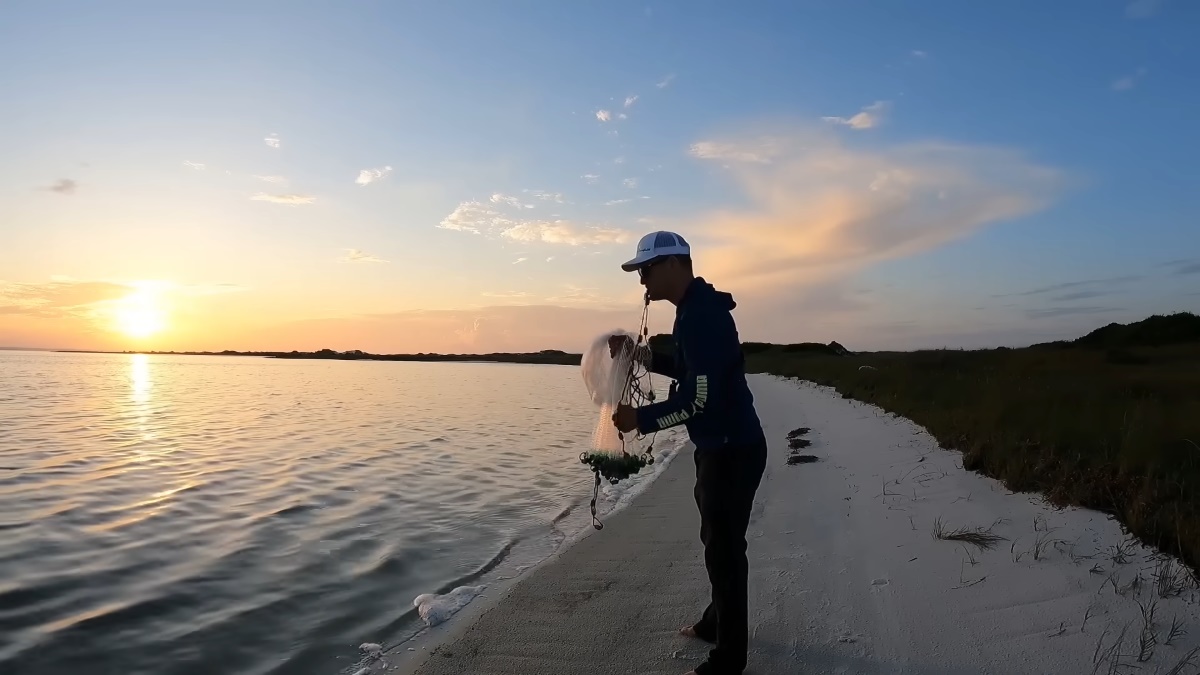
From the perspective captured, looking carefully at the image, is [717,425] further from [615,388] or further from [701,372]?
[615,388]

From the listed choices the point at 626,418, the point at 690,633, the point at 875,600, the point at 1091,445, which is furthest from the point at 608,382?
the point at 1091,445

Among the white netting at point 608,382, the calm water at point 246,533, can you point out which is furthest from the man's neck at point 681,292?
the calm water at point 246,533

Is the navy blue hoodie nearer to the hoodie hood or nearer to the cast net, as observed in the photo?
the hoodie hood

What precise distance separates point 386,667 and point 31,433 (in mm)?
16595

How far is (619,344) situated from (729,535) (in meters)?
1.43

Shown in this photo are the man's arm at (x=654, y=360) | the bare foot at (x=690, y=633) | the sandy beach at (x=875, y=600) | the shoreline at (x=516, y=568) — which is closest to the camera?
the sandy beach at (x=875, y=600)

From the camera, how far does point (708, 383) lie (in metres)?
3.67

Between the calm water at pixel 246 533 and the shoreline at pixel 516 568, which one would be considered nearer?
the shoreline at pixel 516 568

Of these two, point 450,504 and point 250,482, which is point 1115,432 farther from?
point 250,482

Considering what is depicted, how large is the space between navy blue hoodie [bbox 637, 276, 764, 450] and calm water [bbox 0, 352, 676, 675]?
2.95 meters

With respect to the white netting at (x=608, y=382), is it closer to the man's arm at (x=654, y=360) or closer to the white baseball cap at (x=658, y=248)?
the man's arm at (x=654, y=360)

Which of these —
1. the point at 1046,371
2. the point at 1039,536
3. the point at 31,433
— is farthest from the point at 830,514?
the point at 1046,371

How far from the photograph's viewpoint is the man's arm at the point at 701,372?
144 inches

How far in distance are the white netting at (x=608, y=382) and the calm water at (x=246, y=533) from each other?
7.06 ft
